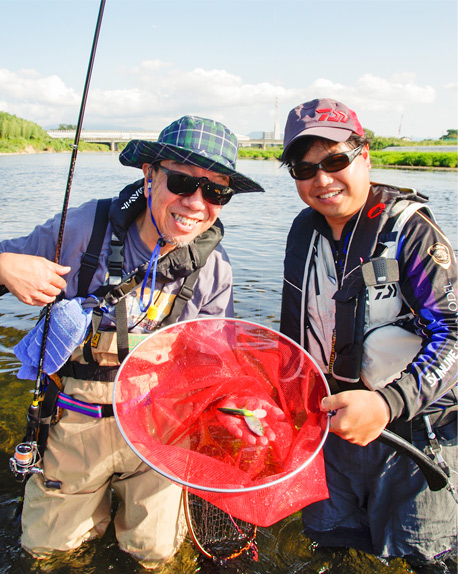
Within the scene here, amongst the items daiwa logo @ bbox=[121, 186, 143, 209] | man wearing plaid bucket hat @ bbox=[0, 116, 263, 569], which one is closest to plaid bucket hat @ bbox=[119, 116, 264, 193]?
man wearing plaid bucket hat @ bbox=[0, 116, 263, 569]

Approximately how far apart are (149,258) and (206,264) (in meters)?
0.40

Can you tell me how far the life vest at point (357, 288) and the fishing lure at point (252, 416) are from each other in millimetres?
651

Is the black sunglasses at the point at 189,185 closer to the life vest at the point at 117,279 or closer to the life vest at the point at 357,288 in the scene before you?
the life vest at the point at 117,279

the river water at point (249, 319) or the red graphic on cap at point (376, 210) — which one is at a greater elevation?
the red graphic on cap at point (376, 210)

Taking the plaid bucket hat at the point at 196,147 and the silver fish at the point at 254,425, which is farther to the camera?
the plaid bucket hat at the point at 196,147

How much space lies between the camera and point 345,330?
8.38 ft

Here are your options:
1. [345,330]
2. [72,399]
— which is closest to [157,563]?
[72,399]

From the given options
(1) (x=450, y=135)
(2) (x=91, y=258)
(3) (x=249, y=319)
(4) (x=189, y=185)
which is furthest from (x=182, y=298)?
(1) (x=450, y=135)

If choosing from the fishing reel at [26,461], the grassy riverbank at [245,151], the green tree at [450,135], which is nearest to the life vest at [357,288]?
the fishing reel at [26,461]

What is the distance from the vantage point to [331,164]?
8.34 feet

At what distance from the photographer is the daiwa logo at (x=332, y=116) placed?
254cm

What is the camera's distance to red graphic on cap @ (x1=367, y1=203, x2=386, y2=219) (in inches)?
101

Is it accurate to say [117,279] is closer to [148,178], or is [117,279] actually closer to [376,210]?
[148,178]

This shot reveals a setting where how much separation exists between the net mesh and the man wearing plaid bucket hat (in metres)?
0.32
